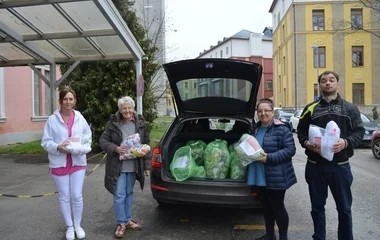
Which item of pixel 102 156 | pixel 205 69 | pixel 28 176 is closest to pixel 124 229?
pixel 205 69

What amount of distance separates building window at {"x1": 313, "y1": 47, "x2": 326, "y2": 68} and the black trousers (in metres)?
37.7

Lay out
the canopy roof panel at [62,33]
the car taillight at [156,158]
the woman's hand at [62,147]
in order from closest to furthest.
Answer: the woman's hand at [62,147]
the car taillight at [156,158]
the canopy roof panel at [62,33]

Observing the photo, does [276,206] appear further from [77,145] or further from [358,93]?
[358,93]

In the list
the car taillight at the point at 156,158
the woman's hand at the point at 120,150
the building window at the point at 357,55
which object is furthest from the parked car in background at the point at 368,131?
the building window at the point at 357,55

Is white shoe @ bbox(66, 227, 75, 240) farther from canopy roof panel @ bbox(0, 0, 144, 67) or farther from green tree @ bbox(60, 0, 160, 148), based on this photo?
green tree @ bbox(60, 0, 160, 148)

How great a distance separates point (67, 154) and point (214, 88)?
2.43 meters

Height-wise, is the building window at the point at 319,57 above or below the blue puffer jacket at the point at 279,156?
above

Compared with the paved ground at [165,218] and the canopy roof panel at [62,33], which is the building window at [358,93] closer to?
the canopy roof panel at [62,33]

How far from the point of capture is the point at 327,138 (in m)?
3.54

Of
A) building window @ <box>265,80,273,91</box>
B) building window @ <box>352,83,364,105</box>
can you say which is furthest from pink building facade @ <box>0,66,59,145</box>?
building window @ <box>265,80,273,91</box>

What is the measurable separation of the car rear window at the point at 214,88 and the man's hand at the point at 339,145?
209 cm

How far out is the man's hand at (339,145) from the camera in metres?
3.53

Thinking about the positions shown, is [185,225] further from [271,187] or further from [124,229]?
[271,187]

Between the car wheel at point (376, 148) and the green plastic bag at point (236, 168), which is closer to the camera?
the green plastic bag at point (236, 168)
